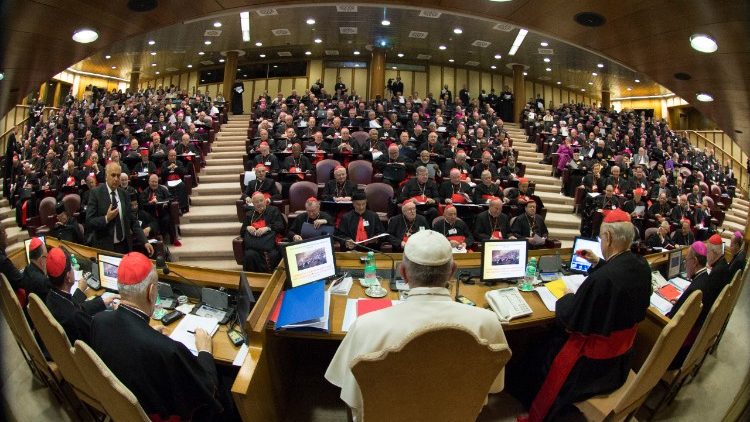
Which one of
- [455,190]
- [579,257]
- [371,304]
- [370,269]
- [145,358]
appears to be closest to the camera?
[145,358]

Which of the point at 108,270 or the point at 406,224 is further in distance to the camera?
the point at 406,224

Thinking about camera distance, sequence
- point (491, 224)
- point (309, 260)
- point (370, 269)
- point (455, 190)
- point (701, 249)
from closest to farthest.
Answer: point (309, 260)
point (370, 269)
point (701, 249)
point (491, 224)
point (455, 190)

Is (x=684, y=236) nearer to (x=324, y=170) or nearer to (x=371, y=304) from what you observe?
(x=324, y=170)

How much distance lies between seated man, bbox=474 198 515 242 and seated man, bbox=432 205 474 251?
385 mm

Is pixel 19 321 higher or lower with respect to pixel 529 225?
lower

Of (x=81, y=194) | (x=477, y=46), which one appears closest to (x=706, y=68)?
(x=81, y=194)

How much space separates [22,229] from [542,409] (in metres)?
9.64

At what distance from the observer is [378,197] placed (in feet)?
21.5

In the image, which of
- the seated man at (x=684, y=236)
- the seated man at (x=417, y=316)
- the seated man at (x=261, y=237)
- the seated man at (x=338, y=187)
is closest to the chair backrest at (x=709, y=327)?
the seated man at (x=417, y=316)

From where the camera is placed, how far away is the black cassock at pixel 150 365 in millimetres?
1882

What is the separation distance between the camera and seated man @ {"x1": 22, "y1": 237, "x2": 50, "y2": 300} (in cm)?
282

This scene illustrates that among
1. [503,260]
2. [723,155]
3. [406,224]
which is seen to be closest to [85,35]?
[503,260]

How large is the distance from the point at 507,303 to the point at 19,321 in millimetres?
3140

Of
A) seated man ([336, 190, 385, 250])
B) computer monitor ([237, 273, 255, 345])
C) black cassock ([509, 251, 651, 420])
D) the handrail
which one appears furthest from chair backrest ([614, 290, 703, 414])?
the handrail
